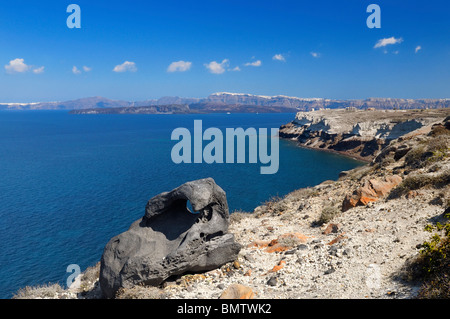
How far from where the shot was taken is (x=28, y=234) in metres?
29.6

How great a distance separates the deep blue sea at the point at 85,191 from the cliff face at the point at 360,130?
6879 mm

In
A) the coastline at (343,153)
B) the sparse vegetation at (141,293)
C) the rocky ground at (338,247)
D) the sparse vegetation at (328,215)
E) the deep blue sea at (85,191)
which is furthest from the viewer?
the coastline at (343,153)

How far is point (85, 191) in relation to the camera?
143ft

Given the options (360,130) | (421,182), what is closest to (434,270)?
(421,182)

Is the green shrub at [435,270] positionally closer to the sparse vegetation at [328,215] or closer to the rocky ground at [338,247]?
the rocky ground at [338,247]

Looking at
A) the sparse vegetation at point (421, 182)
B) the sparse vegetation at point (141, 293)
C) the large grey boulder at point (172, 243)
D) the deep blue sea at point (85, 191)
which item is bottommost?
the deep blue sea at point (85, 191)

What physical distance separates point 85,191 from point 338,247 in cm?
4156

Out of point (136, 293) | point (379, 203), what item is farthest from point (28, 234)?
point (379, 203)

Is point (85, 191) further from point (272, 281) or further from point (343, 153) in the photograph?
point (343, 153)

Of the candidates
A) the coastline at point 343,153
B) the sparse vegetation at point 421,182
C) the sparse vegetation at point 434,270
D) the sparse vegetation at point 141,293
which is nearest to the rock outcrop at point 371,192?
the sparse vegetation at point 421,182

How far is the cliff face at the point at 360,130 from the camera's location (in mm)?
67812

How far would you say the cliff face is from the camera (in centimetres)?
6781

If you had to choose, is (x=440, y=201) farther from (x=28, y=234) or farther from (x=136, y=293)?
(x=28, y=234)
